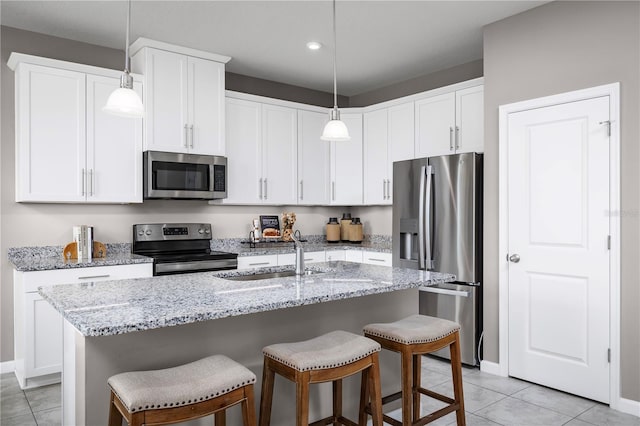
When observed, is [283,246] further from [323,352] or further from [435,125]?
[323,352]

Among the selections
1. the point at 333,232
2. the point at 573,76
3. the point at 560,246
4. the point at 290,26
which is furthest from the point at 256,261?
the point at 573,76

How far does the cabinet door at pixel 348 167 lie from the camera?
Answer: 5.00 m

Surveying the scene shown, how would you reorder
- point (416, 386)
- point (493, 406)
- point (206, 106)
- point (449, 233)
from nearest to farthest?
point (416, 386), point (493, 406), point (449, 233), point (206, 106)

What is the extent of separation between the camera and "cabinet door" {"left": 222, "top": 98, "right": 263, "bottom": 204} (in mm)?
4363

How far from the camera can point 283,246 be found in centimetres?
470

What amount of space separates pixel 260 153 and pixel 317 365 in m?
3.11

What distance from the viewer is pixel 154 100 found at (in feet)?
12.4

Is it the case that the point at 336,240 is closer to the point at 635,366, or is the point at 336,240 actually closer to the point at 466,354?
the point at 466,354

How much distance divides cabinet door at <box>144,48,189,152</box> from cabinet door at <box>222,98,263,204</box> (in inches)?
20.5

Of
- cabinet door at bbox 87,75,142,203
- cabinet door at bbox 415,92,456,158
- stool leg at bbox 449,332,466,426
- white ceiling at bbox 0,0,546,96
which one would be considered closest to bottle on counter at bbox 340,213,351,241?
cabinet door at bbox 415,92,456,158

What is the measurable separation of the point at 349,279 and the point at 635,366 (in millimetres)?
1886

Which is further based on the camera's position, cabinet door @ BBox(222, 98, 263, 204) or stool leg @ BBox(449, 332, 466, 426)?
cabinet door @ BBox(222, 98, 263, 204)

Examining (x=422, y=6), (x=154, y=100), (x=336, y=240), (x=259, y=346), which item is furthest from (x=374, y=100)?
(x=259, y=346)

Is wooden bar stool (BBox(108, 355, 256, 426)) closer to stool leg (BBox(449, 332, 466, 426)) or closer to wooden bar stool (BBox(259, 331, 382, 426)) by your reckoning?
wooden bar stool (BBox(259, 331, 382, 426))
